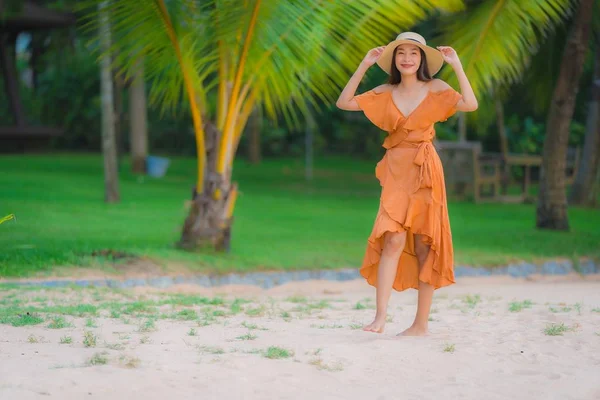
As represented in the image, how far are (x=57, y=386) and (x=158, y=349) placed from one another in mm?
920

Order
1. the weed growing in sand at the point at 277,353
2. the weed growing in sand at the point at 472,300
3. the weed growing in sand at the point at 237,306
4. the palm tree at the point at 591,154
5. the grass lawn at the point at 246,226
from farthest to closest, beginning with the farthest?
the palm tree at the point at 591,154 → the grass lawn at the point at 246,226 → the weed growing in sand at the point at 472,300 → the weed growing in sand at the point at 237,306 → the weed growing in sand at the point at 277,353

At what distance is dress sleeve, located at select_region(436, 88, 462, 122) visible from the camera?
228 inches

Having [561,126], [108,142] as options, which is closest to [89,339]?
[561,126]

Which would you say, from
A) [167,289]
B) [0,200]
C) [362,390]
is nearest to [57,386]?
[362,390]

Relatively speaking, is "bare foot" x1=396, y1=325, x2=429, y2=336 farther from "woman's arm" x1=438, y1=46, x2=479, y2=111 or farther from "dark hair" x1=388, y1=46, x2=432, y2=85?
"dark hair" x1=388, y1=46, x2=432, y2=85

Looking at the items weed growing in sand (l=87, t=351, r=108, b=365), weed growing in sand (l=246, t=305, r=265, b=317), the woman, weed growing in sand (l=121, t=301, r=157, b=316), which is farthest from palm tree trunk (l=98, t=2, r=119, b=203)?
weed growing in sand (l=87, t=351, r=108, b=365)

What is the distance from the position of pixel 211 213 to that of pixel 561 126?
188 inches

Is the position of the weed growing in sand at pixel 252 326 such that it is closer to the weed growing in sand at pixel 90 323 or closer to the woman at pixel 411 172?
the woman at pixel 411 172

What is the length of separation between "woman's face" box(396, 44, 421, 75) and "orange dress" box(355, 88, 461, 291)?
0.17m

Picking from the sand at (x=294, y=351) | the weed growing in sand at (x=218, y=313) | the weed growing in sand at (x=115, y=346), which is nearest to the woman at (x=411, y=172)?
the sand at (x=294, y=351)

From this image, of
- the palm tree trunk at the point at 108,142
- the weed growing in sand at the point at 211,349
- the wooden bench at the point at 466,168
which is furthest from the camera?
the wooden bench at the point at 466,168

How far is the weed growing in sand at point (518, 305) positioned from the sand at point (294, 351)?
19 mm

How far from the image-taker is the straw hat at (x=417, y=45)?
5824 millimetres

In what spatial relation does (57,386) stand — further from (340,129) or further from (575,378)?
(340,129)
